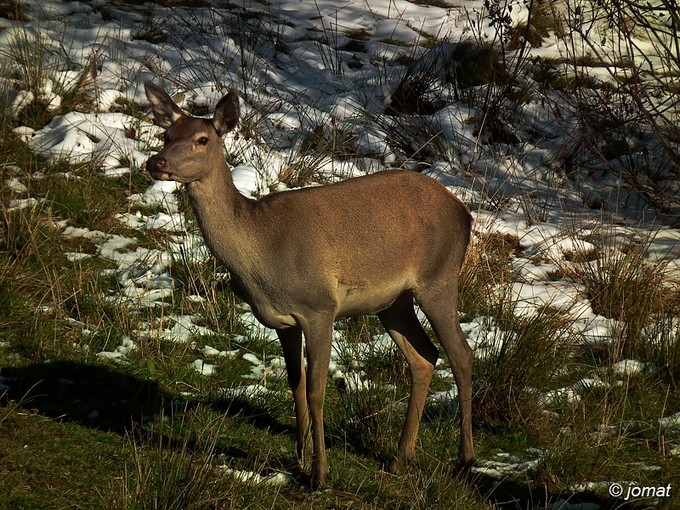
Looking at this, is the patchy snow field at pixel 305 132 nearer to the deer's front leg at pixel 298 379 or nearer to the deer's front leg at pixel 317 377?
the deer's front leg at pixel 298 379

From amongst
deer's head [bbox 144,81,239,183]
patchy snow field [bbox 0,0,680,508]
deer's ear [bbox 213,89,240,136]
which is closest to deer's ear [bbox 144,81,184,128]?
deer's head [bbox 144,81,239,183]

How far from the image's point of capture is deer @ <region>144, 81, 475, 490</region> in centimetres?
509

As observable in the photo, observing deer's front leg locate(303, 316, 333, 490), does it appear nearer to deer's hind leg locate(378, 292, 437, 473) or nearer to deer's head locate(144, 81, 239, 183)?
deer's hind leg locate(378, 292, 437, 473)

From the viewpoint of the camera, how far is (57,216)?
333 inches

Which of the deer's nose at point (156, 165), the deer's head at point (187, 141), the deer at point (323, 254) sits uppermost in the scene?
the deer's head at point (187, 141)

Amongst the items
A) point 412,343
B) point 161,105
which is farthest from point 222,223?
point 412,343

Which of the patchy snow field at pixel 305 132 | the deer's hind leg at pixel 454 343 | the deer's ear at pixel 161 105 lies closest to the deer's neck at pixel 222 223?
the deer's ear at pixel 161 105

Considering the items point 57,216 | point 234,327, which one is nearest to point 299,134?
point 57,216

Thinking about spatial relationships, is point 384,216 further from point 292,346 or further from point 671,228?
point 671,228

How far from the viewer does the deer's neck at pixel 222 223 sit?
5.07m

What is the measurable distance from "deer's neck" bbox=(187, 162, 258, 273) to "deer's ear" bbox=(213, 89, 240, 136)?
0.23 metres

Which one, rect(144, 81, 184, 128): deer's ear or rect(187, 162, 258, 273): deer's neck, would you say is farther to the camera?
rect(144, 81, 184, 128): deer's ear

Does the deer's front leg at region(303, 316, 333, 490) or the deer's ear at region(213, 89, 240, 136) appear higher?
the deer's ear at region(213, 89, 240, 136)

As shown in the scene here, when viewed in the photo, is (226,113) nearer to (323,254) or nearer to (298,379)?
(323,254)
